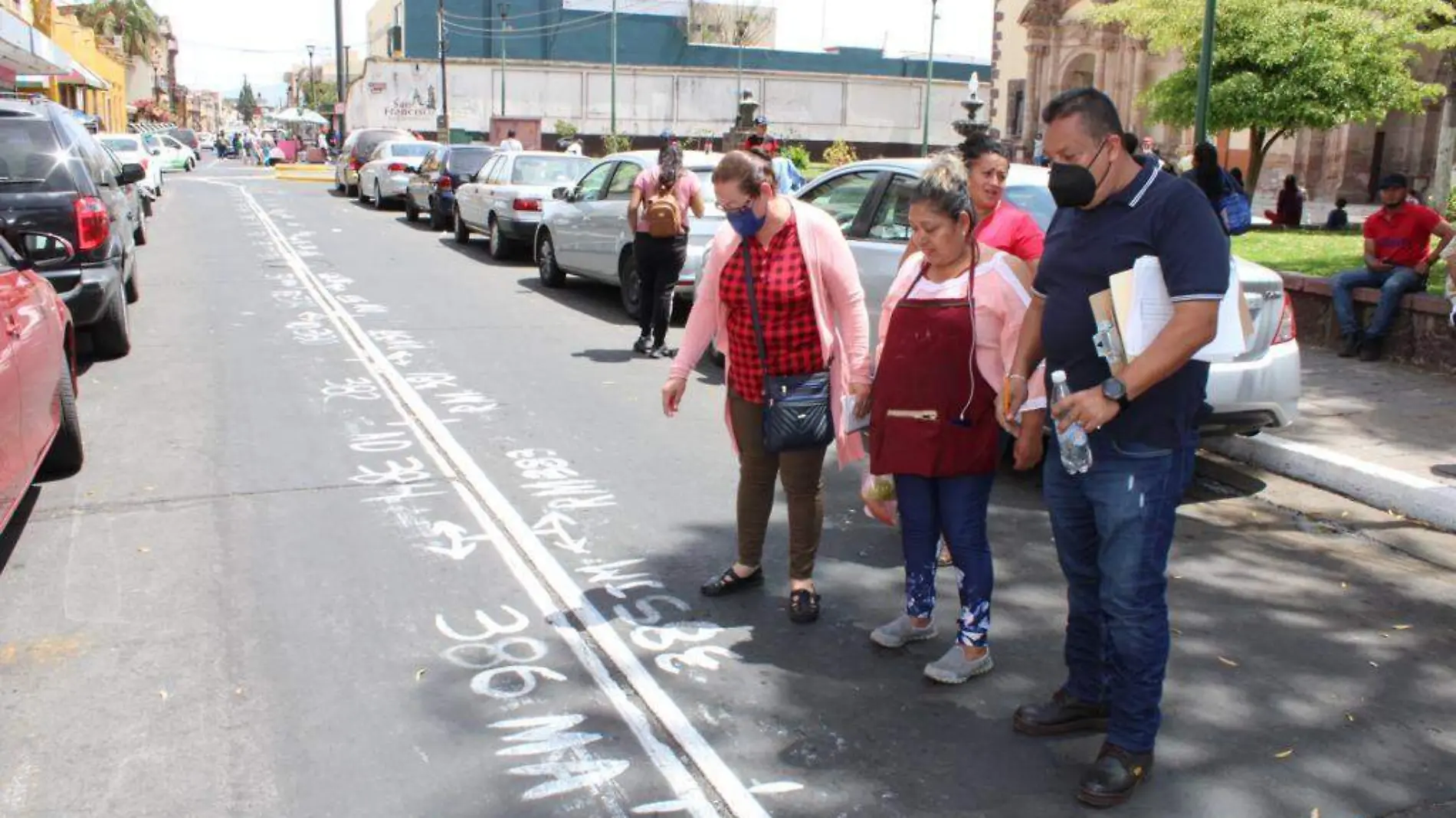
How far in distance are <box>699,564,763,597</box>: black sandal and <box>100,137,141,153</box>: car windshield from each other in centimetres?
2580

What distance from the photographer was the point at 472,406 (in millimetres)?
8406

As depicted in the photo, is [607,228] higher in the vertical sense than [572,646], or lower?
higher

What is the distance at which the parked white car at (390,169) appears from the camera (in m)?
26.2

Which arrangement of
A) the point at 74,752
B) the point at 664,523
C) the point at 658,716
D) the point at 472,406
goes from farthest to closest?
the point at 472,406
the point at 664,523
the point at 658,716
the point at 74,752

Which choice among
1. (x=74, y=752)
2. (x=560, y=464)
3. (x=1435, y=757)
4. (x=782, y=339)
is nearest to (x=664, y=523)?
(x=560, y=464)

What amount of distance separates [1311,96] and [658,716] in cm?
1913

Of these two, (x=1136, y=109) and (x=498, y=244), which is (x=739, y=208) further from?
(x=1136, y=109)

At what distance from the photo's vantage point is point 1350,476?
22.7 ft

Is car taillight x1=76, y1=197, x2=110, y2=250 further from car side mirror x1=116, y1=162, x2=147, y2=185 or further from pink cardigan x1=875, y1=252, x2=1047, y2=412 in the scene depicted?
pink cardigan x1=875, y1=252, x2=1047, y2=412

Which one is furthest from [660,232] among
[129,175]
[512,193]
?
[512,193]

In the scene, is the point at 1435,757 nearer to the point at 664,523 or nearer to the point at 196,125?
the point at 664,523

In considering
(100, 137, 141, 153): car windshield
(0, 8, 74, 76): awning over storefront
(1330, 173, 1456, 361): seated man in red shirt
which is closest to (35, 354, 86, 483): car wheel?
(1330, 173, 1456, 361): seated man in red shirt

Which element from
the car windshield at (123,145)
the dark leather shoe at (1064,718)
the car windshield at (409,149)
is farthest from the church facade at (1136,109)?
the dark leather shoe at (1064,718)

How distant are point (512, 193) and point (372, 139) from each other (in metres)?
16.2
